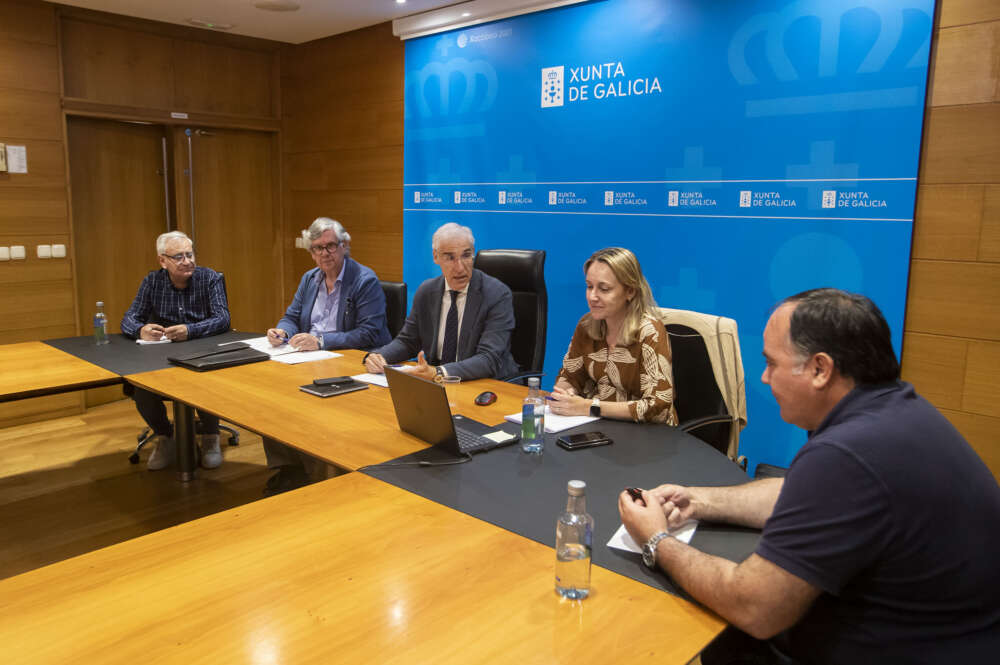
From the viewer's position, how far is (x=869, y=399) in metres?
1.16

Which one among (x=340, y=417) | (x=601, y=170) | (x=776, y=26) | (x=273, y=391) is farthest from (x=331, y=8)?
(x=340, y=417)

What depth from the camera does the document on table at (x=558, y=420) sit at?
2.22 m

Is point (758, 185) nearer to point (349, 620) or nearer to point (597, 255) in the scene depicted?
point (597, 255)

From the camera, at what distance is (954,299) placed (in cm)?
306

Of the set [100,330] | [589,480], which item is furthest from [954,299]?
[100,330]

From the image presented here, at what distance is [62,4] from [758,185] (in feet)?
15.8

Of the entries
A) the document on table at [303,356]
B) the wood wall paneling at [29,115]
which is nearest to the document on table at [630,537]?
the document on table at [303,356]

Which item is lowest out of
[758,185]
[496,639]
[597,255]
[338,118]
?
[496,639]

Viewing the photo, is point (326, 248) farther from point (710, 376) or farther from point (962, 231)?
point (962, 231)

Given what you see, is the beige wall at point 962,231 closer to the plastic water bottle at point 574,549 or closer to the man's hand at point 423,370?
the man's hand at point 423,370

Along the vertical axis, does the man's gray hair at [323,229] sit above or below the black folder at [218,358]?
above

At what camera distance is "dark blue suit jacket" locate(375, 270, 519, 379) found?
306 centimetres

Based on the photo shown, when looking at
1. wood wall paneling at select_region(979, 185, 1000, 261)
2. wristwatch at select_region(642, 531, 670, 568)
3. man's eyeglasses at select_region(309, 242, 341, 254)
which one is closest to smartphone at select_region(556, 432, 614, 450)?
wristwatch at select_region(642, 531, 670, 568)

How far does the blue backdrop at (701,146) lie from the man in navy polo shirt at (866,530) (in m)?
2.34
